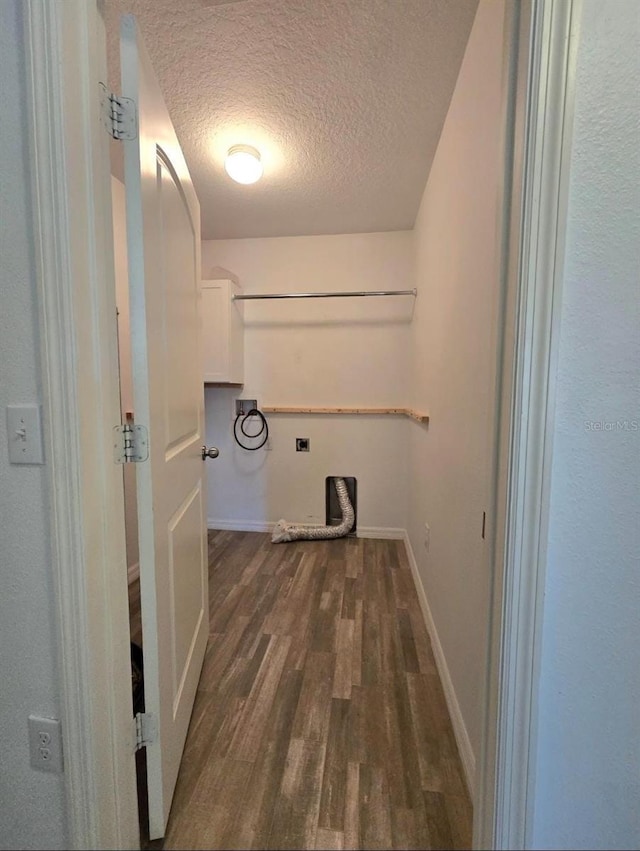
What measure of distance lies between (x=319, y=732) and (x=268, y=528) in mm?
1897

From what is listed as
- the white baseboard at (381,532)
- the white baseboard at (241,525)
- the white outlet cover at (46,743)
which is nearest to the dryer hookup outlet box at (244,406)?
the white baseboard at (241,525)

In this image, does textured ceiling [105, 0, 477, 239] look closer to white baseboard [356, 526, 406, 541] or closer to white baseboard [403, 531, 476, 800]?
white baseboard [403, 531, 476, 800]

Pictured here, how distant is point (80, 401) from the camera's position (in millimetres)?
725

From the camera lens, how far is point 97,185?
75cm

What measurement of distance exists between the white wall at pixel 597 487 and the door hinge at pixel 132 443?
0.90m

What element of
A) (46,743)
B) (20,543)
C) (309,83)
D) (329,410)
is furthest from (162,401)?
(329,410)

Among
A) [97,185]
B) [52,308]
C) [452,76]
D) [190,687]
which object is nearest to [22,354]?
[52,308]

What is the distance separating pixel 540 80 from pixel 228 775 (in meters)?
1.86

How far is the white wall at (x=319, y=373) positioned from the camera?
9.29ft

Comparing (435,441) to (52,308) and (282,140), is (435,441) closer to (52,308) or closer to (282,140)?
(52,308)

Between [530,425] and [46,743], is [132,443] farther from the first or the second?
[530,425]

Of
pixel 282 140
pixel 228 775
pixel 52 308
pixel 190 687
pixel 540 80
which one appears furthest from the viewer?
pixel 282 140

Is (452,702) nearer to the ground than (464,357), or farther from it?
nearer to the ground

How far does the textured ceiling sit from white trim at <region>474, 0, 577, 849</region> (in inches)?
36.0
